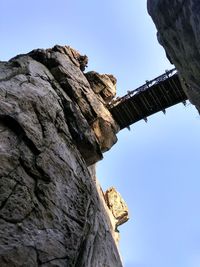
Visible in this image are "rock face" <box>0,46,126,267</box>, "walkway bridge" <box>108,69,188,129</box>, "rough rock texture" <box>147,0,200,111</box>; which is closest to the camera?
"rock face" <box>0,46,126,267</box>

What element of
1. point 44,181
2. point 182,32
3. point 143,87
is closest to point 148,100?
point 143,87

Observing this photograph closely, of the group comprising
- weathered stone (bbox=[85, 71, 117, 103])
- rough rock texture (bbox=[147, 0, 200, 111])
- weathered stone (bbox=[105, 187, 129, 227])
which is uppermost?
rough rock texture (bbox=[147, 0, 200, 111])

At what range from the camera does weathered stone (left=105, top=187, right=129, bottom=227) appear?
31.7m

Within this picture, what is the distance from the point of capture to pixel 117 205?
106ft

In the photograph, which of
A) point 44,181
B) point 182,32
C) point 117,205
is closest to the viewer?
point 44,181

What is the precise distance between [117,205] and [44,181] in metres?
20.1

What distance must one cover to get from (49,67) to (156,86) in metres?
6.87

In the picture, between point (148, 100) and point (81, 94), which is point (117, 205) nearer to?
point (148, 100)

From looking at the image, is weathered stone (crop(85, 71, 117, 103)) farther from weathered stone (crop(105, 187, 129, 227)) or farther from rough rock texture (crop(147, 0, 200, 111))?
rough rock texture (crop(147, 0, 200, 111))

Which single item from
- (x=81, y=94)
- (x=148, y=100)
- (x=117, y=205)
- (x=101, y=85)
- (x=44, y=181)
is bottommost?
(x=117, y=205)

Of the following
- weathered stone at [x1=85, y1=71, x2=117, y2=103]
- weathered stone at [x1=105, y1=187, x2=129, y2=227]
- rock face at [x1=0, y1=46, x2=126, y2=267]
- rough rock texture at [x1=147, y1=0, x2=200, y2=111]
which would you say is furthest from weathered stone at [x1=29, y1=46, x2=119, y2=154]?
weathered stone at [x1=105, y1=187, x2=129, y2=227]

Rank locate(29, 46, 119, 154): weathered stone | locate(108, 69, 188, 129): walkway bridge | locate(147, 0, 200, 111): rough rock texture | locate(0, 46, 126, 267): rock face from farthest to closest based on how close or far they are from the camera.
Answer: locate(108, 69, 188, 129): walkway bridge
locate(29, 46, 119, 154): weathered stone
locate(147, 0, 200, 111): rough rock texture
locate(0, 46, 126, 267): rock face

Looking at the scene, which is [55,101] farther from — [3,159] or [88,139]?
[3,159]

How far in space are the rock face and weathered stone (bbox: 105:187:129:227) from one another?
12209mm
